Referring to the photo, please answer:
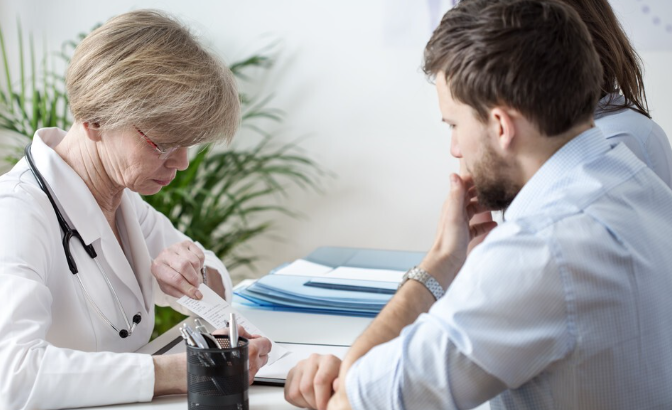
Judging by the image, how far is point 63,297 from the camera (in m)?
1.49

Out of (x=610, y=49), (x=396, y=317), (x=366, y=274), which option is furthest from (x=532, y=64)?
(x=366, y=274)

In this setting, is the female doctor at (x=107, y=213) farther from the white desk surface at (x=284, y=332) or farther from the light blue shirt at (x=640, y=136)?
the light blue shirt at (x=640, y=136)

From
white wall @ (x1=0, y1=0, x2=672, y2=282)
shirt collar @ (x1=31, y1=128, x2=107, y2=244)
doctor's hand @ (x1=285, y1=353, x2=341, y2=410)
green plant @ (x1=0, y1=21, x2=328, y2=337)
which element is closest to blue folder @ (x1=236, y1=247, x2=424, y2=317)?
shirt collar @ (x1=31, y1=128, x2=107, y2=244)

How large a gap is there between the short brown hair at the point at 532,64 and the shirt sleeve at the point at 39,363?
0.73m

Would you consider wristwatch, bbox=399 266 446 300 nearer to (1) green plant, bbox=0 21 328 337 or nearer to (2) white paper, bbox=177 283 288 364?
(2) white paper, bbox=177 283 288 364

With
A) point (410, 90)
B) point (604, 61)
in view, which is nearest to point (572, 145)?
point (604, 61)

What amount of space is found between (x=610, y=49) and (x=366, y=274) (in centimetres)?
A: 89

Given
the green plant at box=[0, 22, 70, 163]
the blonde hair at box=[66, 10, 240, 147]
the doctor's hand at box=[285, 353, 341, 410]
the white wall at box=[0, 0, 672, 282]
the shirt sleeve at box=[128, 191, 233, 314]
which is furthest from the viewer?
the white wall at box=[0, 0, 672, 282]

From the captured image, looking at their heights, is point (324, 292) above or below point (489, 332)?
below

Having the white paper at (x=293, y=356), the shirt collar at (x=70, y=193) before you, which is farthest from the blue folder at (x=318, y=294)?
the shirt collar at (x=70, y=193)

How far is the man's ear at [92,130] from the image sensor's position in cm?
159

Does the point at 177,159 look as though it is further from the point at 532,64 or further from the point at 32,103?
the point at 32,103

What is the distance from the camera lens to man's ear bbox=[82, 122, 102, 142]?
5.23ft

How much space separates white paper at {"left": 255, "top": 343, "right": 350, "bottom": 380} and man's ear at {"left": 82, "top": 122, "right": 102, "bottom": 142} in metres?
0.60
